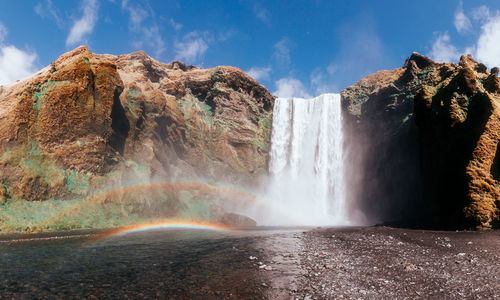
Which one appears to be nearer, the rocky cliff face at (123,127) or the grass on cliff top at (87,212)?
the grass on cliff top at (87,212)

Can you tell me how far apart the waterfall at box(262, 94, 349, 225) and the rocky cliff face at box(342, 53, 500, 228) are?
2.73 m

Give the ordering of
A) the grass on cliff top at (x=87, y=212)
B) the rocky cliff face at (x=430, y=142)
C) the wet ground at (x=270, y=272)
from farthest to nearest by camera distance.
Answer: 1. the grass on cliff top at (x=87, y=212)
2. the rocky cliff face at (x=430, y=142)
3. the wet ground at (x=270, y=272)

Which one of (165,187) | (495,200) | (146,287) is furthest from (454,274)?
(165,187)

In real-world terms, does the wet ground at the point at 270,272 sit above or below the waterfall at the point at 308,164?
below

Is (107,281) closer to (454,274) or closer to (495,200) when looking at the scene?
(454,274)

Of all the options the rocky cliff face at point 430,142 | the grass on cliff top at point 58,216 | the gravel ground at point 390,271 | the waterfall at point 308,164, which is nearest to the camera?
the gravel ground at point 390,271

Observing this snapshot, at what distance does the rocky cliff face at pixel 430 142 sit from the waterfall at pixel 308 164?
2731 mm

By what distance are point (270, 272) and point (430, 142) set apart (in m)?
24.1

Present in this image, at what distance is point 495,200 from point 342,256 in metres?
14.6

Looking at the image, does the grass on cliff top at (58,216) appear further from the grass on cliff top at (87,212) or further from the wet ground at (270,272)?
the wet ground at (270,272)

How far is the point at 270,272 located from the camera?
8.53 metres

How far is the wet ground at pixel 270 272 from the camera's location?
6423mm

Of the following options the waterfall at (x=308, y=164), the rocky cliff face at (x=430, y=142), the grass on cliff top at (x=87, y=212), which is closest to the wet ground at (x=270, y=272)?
the rocky cliff face at (x=430, y=142)

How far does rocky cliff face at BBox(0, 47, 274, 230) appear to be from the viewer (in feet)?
93.8
